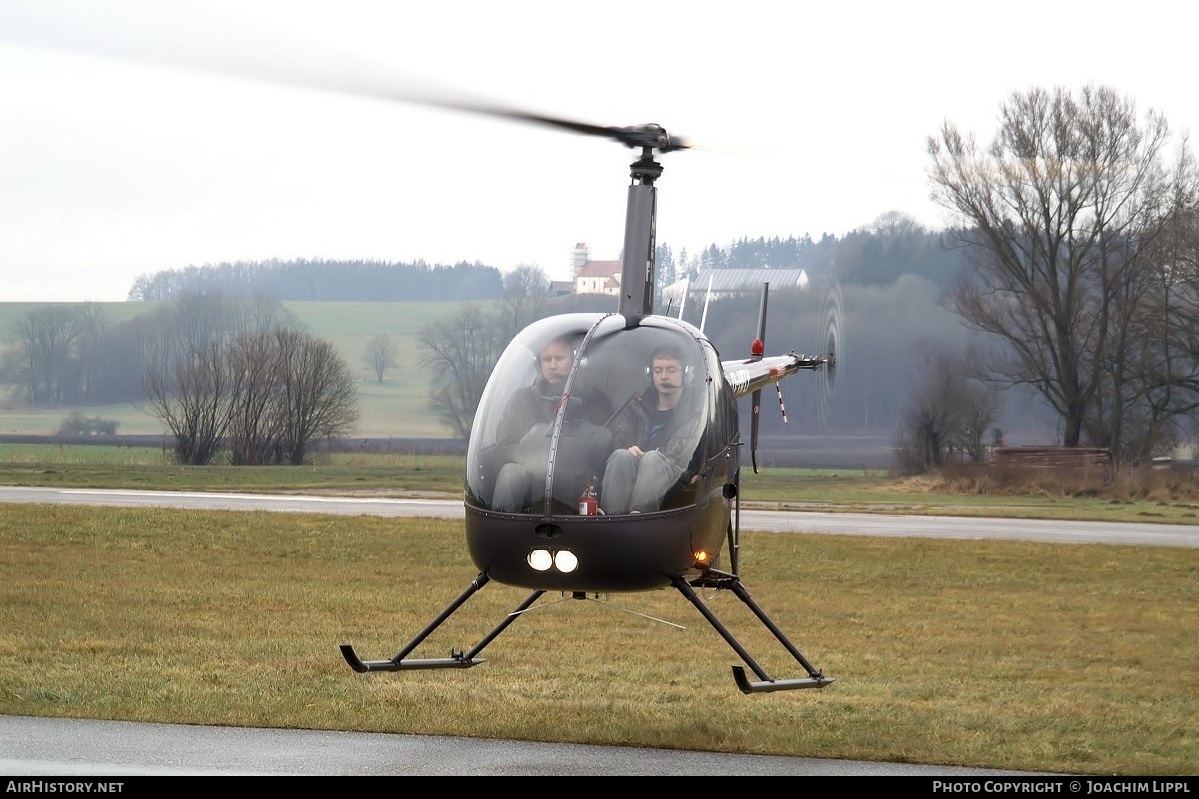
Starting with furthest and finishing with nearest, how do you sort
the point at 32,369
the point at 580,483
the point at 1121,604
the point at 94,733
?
1. the point at 32,369
2. the point at 1121,604
3. the point at 94,733
4. the point at 580,483

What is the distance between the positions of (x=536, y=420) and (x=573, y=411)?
23 centimetres

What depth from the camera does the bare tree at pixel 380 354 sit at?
74.5 m

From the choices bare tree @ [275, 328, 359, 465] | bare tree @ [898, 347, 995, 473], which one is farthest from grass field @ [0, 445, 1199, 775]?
bare tree @ [275, 328, 359, 465]

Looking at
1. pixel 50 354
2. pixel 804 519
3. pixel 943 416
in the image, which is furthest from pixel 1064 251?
pixel 50 354

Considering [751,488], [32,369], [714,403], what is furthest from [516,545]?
[32,369]

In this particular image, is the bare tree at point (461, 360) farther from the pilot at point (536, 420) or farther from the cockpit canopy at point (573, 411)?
the pilot at point (536, 420)

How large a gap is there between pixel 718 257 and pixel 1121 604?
4623cm

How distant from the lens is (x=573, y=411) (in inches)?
313

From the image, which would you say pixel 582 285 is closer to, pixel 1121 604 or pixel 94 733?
pixel 1121 604

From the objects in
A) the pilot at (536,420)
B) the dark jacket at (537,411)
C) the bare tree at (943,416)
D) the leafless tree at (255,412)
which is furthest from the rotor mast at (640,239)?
the leafless tree at (255,412)

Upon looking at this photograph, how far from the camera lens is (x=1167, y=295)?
42.6 meters

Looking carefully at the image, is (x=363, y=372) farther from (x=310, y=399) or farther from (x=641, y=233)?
(x=641, y=233)

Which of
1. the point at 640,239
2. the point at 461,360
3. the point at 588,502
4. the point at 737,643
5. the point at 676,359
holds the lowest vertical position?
the point at 737,643

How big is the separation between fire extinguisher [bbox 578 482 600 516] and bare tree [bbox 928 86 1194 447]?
38.7 metres
